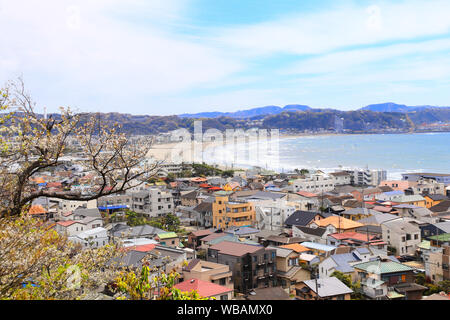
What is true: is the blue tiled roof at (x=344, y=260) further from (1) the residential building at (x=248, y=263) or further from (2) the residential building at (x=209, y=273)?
(2) the residential building at (x=209, y=273)

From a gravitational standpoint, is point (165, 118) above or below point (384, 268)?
above

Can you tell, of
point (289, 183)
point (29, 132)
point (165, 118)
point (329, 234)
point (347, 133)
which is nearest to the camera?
point (29, 132)

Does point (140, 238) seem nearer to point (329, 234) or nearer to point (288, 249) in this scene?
point (288, 249)

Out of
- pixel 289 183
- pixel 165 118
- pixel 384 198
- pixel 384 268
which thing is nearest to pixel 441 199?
pixel 384 198

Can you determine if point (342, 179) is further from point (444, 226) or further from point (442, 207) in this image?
point (444, 226)

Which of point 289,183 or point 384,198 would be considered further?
point 289,183

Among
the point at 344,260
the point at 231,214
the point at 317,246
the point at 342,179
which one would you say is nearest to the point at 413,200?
the point at 317,246

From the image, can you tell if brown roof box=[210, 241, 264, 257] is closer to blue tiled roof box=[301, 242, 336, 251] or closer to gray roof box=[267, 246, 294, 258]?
gray roof box=[267, 246, 294, 258]
